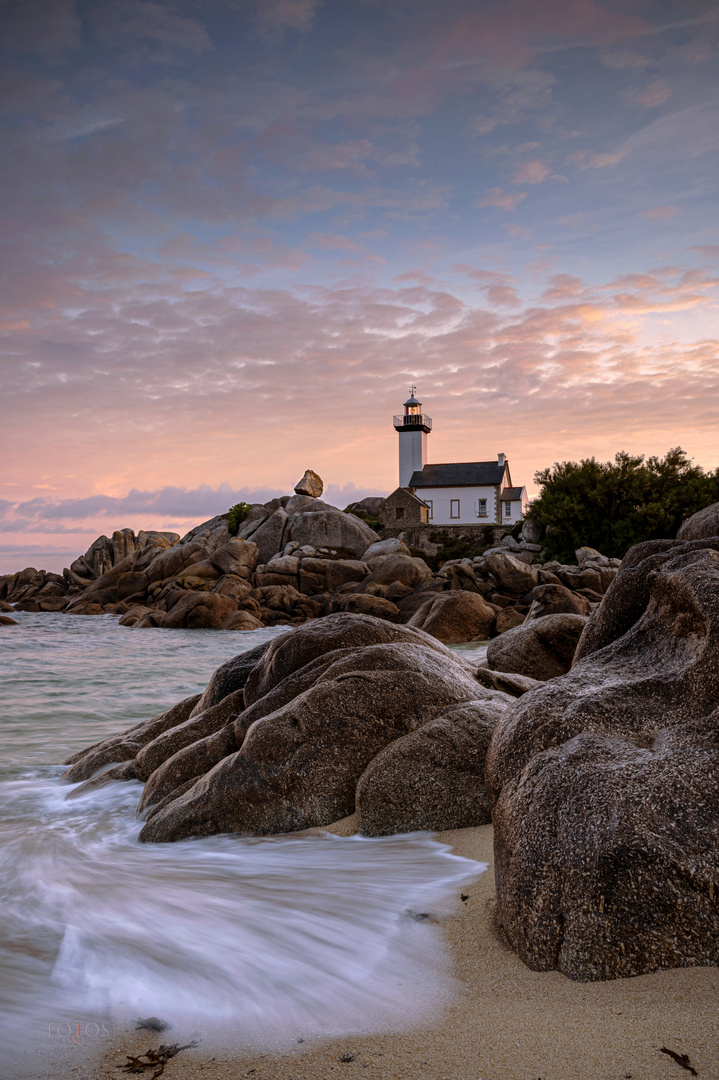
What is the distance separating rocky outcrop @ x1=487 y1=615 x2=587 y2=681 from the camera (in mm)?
10820

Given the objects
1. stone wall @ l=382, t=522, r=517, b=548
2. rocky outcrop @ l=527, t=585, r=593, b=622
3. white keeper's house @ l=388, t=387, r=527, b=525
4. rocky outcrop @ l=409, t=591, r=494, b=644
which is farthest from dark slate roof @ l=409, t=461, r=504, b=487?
rocky outcrop @ l=527, t=585, r=593, b=622

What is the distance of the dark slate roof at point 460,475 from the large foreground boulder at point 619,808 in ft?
182

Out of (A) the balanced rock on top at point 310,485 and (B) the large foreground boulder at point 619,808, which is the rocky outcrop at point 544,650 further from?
(A) the balanced rock on top at point 310,485

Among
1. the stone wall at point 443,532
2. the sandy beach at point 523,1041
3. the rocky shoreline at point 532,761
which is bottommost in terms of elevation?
the sandy beach at point 523,1041

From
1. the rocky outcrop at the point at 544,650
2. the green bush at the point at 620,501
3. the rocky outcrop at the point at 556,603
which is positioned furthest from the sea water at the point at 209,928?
the green bush at the point at 620,501

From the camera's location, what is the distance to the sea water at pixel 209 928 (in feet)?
9.91

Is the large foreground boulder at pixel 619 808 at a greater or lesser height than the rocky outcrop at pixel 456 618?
greater

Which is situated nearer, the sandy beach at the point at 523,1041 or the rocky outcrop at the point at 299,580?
the sandy beach at the point at 523,1041

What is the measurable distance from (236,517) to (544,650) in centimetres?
4527

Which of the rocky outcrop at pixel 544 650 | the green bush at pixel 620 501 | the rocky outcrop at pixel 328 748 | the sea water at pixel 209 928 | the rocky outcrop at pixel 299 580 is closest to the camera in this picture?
the sea water at pixel 209 928

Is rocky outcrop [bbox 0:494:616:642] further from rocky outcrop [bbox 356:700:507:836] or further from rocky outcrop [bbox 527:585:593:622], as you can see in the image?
rocky outcrop [bbox 356:700:507:836]

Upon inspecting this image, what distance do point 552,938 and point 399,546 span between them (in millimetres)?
39045

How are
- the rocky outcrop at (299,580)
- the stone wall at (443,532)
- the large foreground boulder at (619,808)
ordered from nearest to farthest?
the large foreground boulder at (619,808), the rocky outcrop at (299,580), the stone wall at (443,532)

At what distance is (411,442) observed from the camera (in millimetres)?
61125
